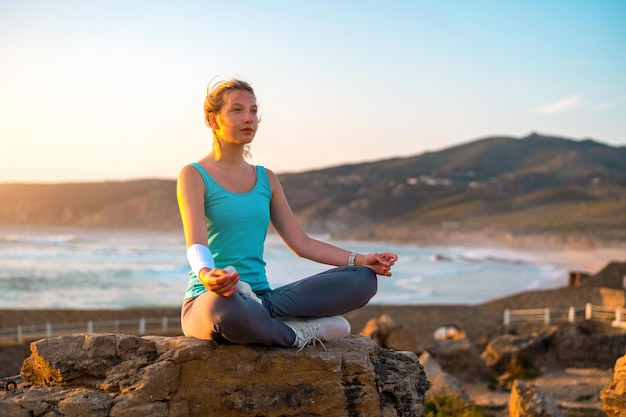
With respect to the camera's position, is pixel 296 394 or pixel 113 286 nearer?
pixel 296 394

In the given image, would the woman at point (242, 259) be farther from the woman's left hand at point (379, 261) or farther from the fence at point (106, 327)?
the fence at point (106, 327)

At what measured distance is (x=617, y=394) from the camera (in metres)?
4.54

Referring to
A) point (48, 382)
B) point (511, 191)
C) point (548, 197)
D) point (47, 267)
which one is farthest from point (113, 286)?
point (511, 191)

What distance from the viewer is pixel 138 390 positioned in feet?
10.7

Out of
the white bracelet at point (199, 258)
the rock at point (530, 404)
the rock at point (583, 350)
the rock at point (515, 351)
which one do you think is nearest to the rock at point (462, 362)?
the rock at point (515, 351)

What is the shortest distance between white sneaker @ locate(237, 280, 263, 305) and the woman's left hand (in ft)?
2.10

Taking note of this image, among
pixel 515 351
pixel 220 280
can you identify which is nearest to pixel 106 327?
pixel 515 351

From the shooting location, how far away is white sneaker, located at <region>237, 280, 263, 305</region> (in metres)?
3.29

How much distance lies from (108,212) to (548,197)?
61.0 metres

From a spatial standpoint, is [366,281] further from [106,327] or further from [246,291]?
[106,327]

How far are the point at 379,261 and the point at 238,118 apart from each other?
1.02 meters

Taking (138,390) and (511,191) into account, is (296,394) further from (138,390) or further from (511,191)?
(511,191)

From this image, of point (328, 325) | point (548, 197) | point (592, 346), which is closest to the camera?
point (328, 325)

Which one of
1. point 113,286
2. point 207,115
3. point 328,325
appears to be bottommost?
point 113,286
